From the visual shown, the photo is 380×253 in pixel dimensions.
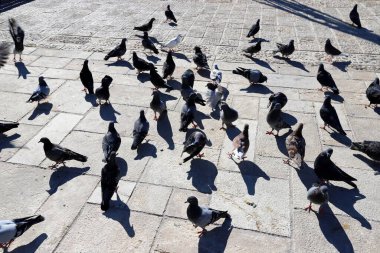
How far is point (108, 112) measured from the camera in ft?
27.8

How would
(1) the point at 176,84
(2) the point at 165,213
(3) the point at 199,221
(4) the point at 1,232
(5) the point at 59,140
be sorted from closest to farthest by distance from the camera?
(4) the point at 1,232, (3) the point at 199,221, (2) the point at 165,213, (5) the point at 59,140, (1) the point at 176,84

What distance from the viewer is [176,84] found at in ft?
32.3

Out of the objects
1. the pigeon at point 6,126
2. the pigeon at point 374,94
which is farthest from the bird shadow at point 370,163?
the pigeon at point 6,126

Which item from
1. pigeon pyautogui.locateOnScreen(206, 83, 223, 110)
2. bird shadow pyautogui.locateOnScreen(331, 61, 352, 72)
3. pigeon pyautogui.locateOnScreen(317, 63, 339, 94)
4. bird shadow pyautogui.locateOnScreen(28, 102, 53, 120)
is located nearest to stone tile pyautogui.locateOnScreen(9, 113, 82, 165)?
bird shadow pyautogui.locateOnScreen(28, 102, 53, 120)

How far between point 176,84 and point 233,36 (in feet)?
14.1

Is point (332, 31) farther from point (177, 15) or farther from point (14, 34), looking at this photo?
point (14, 34)

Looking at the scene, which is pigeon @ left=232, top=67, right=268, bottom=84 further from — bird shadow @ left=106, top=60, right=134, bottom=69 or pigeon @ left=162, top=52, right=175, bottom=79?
bird shadow @ left=106, top=60, right=134, bottom=69

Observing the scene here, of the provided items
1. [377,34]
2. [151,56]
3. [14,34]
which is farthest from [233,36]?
[14,34]

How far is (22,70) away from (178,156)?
605 centimetres

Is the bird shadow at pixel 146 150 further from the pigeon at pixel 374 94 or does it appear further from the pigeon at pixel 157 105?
the pigeon at pixel 374 94

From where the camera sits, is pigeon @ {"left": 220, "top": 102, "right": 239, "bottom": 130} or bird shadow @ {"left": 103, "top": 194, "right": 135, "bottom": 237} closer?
bird shadow @ {"left": 103, "top": 194, "right": 135, "bottom": 237}

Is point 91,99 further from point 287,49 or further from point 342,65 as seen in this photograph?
point 342,65

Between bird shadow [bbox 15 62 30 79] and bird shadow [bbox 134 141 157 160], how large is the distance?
4.78m

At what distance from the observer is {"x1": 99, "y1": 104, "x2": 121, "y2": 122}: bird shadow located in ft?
27.0
